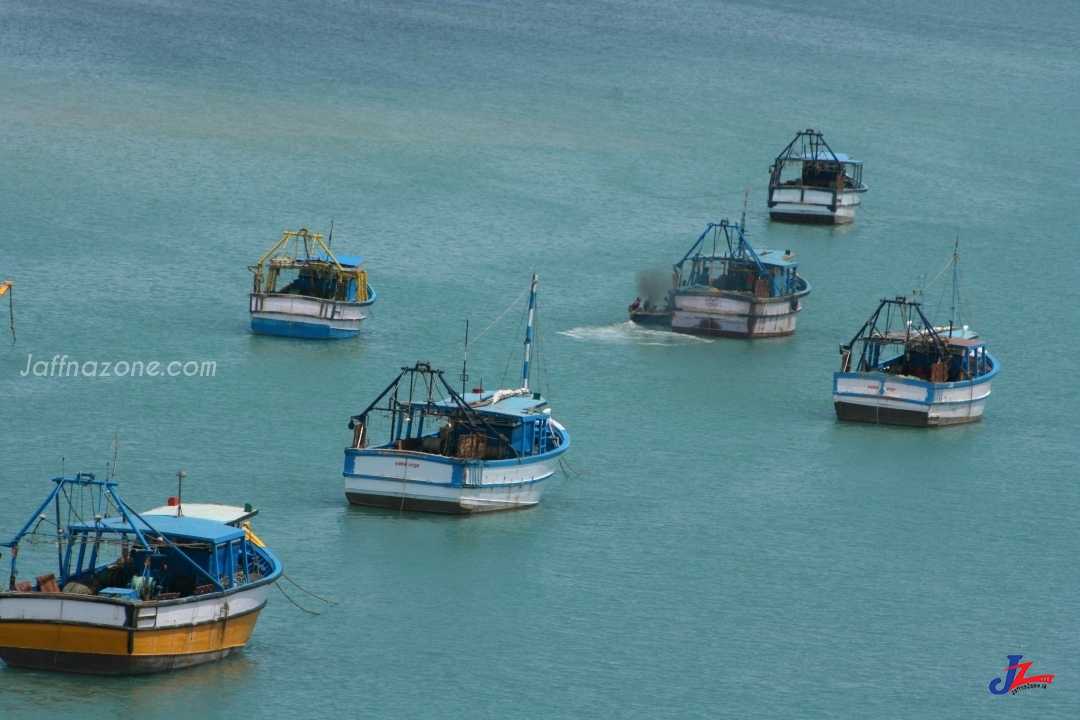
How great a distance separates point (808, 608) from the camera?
52250 mm

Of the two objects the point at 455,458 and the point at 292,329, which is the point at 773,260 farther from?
the point at 455,458

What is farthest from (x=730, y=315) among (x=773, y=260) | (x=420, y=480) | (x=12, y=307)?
(x=420, y=480)

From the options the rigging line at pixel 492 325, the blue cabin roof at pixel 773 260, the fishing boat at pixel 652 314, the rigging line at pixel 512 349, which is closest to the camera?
the rigging line at pixel 512 349

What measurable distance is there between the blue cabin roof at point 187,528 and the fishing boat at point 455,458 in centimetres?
1063

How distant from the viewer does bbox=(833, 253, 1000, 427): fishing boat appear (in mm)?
70625

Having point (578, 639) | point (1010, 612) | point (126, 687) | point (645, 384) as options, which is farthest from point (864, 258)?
point (126, 687)

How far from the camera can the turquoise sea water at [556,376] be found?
47844 millimetres

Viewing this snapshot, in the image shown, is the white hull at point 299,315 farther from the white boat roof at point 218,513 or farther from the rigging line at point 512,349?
the white boat roof at point 218,513

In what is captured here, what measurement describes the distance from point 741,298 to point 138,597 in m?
44.3

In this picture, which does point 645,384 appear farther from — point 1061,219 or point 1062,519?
point 1061,219

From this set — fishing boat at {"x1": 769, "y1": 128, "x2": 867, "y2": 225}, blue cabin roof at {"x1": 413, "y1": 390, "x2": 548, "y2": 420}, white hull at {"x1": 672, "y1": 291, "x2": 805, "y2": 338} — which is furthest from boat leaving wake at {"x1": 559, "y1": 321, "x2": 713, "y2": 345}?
fishing boat at {"x1": 769, "y1": 128, "x2": 867, "y2": 225}

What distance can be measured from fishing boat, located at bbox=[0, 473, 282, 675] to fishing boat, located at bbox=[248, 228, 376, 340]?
1266 inches

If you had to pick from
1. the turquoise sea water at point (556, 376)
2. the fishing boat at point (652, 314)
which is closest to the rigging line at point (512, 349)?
the turquoise sea water at point (556, 376)

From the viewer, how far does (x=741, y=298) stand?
273 ft
